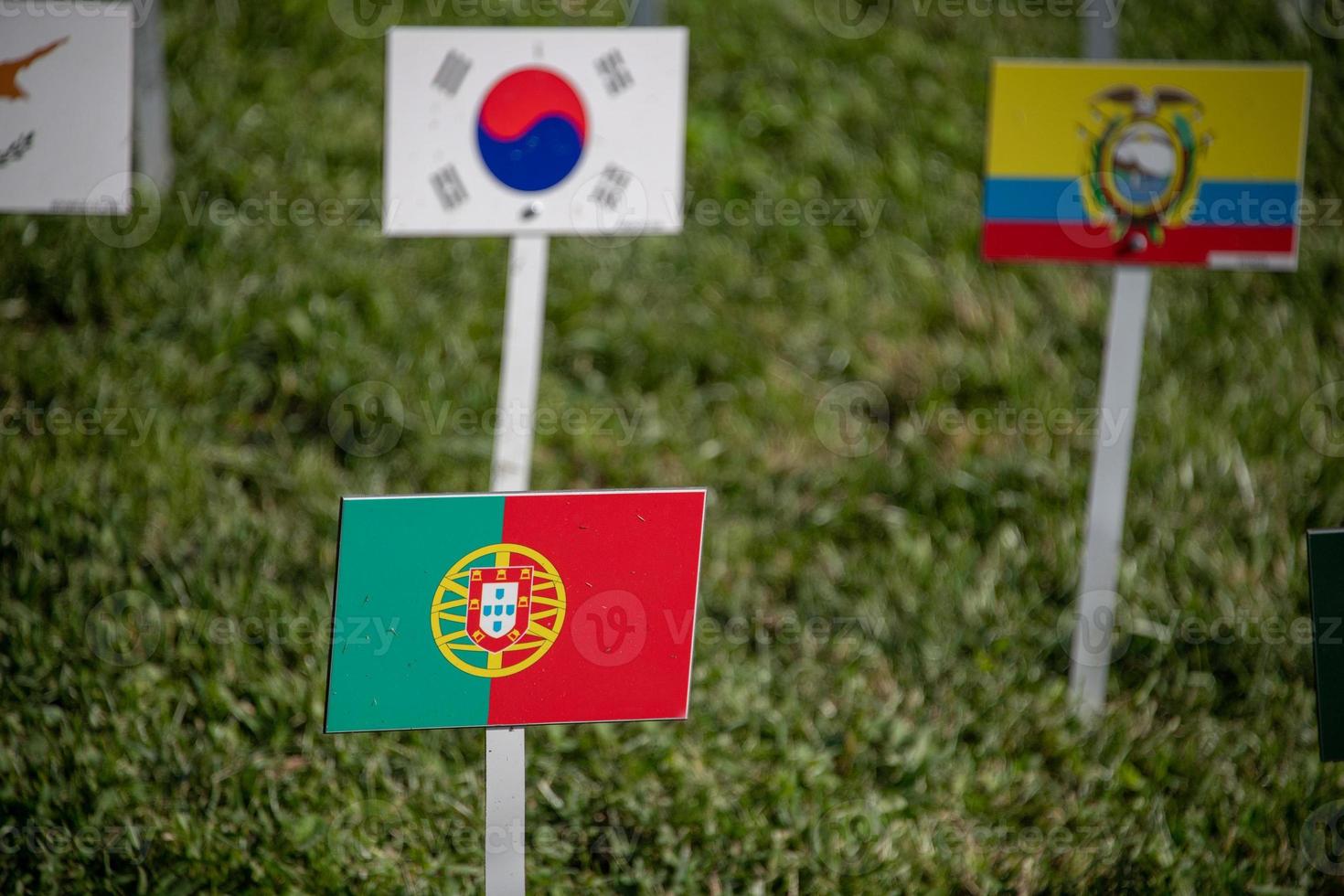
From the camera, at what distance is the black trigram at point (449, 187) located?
271 centimetres

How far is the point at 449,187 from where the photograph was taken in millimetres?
2715

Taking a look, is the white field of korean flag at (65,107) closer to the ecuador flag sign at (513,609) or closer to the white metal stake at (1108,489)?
the ecuador flag sign at (513,609)

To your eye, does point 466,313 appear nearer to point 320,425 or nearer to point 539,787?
point 320,425

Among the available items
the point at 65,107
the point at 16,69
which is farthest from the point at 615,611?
the point at 16,69

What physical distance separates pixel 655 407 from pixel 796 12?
110 inches

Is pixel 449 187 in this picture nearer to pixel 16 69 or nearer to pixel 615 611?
pixel 16 69

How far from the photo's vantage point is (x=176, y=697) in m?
2.81

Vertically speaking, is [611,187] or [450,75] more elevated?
[450,75]

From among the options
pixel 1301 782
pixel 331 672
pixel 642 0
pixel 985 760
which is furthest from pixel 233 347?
pixel 1301 782

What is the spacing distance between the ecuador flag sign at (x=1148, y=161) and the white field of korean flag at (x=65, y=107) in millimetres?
2140

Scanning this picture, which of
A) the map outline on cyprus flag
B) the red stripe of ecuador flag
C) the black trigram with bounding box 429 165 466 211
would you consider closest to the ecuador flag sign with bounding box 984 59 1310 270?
the black trigram with bounding box 429 165 466 211

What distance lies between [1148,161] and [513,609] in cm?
205

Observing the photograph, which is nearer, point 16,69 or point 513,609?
point 513,609

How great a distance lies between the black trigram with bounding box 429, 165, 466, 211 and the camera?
2.71 m
